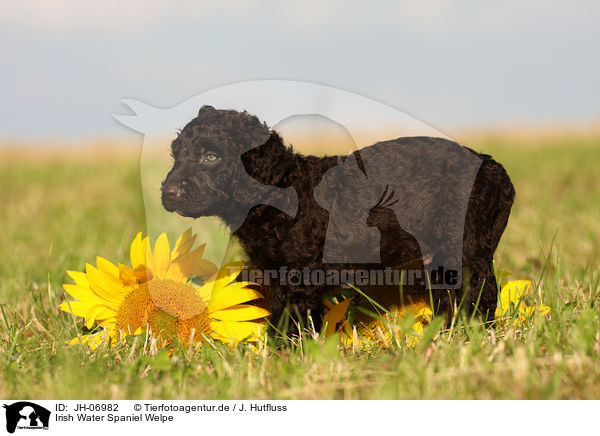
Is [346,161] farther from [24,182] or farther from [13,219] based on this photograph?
[24,182]

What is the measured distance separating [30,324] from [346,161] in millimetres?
2767

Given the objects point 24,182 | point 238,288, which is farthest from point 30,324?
point 24,182

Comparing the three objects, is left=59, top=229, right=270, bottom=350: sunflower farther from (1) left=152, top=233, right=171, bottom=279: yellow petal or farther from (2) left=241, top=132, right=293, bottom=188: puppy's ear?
(2) left=241, top=132, right=293, bottom=188: puppy's ear

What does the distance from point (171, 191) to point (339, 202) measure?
1.08 metres

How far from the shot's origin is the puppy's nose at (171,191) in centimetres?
310

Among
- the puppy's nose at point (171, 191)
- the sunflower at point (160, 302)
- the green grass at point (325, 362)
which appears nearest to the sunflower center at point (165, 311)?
the sunflower at point (160, 302)

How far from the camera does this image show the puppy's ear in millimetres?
3264

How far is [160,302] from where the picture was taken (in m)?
3.58

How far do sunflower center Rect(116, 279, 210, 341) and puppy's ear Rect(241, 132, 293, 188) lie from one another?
984 millimetres

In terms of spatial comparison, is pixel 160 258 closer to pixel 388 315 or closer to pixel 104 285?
pixel 104 285

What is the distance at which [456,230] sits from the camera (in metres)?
3.62
